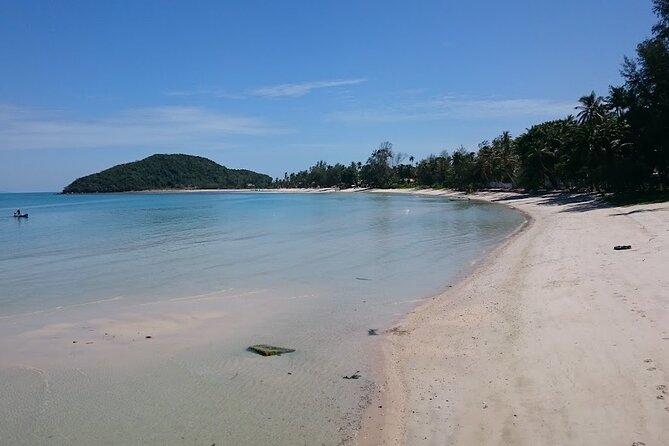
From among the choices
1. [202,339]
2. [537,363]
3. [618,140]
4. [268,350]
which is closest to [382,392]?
[537,363]

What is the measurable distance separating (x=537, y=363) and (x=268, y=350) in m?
4.74

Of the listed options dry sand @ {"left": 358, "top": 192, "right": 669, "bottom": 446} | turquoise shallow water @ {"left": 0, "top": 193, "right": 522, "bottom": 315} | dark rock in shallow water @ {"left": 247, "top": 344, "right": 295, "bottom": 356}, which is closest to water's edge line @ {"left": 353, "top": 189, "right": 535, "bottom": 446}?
dry sand @ {"left": 358, "top": 192, "right": 669, "bottom": 446}

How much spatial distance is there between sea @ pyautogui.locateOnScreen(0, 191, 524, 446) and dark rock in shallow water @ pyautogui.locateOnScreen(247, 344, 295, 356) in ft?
0.51

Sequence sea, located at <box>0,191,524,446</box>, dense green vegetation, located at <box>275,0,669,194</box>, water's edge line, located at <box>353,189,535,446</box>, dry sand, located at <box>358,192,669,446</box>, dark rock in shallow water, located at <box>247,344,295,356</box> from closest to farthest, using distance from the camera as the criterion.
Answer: dry sand, located at <box>358,192,669,446</box> → water's edge line, located at <box>353,189,535,446</box> → sea, located at <box>0,191,524,446</box> → dark rock in shallow water, located at <box>247,344,295,356</box> → dense green vegetation, located at <box>275,0,669,194</box>

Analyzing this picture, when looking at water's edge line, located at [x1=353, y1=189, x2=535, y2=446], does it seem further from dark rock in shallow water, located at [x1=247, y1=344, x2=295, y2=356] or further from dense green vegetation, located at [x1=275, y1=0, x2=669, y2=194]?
dense green vegetation, located at [x1=275, y1=0, x2=669, y2=194]

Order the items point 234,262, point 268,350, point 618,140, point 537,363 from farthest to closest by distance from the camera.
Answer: point 618,140, point 234,262, point 268,350, point 537,363

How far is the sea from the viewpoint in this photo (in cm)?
677

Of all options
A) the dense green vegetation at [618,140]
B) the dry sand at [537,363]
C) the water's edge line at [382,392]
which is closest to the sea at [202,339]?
the water's edge line at [382,392]

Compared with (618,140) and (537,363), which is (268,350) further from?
(618,140)

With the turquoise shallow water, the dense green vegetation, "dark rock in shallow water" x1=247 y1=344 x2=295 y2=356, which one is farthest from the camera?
the dense green vegetation

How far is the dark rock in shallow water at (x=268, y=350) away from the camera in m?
9.45

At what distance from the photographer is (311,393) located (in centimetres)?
753

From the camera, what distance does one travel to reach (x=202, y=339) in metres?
10.6

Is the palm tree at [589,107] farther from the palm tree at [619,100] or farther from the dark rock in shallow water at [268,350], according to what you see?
the dark rock in shallow water at [268,350]
